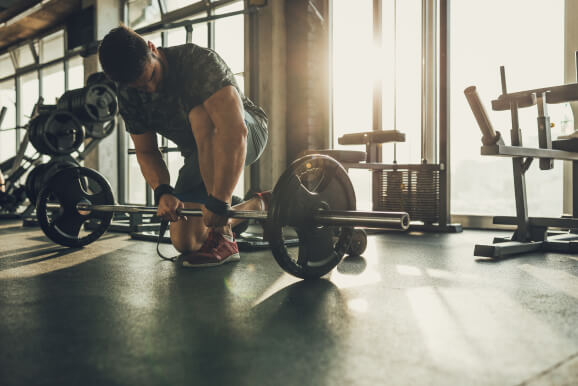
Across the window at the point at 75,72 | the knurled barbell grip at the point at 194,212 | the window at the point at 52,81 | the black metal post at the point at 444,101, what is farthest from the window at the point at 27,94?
the black metal post at the point at 444,101

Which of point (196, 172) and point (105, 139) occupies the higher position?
point (105, 139)

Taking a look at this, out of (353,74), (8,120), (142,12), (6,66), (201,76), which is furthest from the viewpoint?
(6,66)

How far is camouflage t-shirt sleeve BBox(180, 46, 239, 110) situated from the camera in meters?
1.56

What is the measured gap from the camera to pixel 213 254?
176 centimetres

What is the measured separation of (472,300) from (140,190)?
514 cm

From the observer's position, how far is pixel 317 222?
1348 mm

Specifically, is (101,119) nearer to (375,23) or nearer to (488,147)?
(375,23)

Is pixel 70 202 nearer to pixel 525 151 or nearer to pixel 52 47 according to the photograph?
pixel 525 151

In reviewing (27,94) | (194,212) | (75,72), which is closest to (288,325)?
(194,212)

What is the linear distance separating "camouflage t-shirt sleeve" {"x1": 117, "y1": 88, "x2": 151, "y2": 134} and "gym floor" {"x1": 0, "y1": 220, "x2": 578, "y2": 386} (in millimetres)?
543

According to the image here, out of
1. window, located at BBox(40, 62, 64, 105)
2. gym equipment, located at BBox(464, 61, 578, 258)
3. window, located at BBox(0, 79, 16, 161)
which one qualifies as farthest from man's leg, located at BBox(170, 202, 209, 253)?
window, located at BBox(0, 79, 16, 161)

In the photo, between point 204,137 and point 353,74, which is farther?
point 353,74

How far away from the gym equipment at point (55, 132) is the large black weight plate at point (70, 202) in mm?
1190

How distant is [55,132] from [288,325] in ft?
9.89
